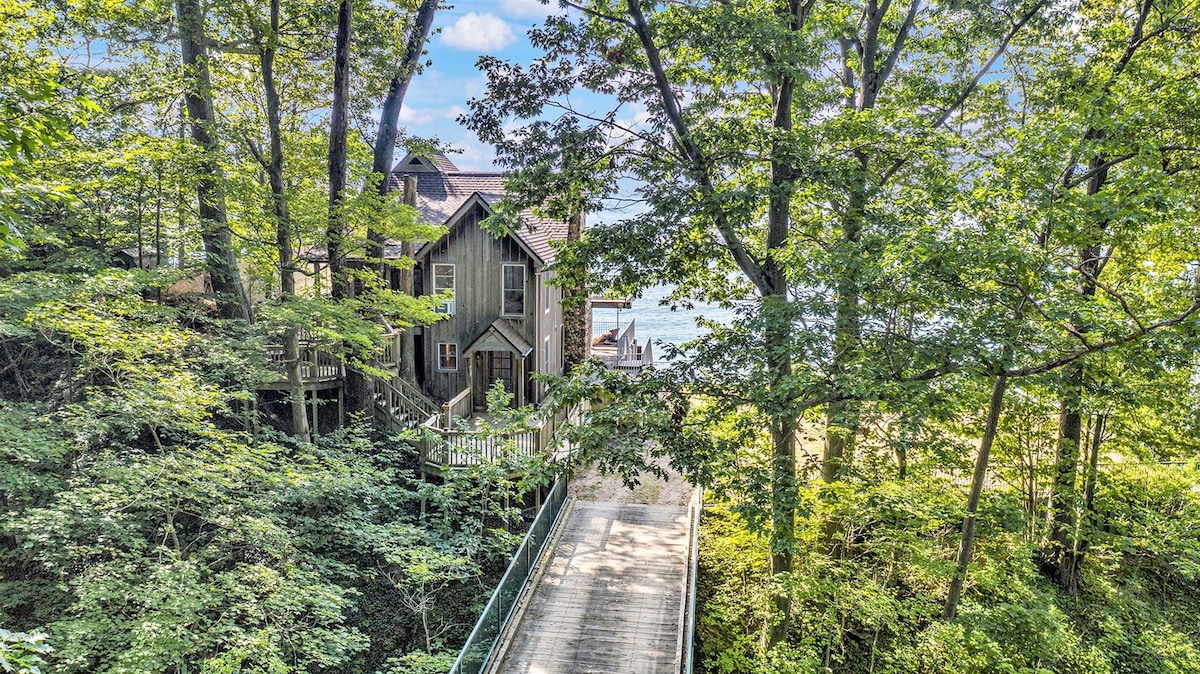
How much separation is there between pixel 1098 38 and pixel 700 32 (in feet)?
23.6

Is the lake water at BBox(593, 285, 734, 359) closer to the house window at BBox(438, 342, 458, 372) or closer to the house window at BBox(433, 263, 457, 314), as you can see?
the house window at BBox(438, 342, 458, 372)

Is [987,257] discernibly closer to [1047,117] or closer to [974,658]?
[1047,117]

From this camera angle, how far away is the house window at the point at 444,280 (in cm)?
1823

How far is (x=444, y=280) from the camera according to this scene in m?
18.3

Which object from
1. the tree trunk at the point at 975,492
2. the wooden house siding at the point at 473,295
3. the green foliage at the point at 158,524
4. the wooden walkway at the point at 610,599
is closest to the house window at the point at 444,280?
the wooden house siding at the point at 473,295

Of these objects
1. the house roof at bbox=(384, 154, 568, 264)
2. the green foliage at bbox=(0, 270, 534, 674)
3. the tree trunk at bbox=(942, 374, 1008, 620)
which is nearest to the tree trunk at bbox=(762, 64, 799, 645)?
the tree trunk at bbox=(942, 374, 1008, 620)

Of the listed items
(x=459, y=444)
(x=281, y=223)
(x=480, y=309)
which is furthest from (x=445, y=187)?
(x=459, y=444)

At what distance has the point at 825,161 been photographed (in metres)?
9.15

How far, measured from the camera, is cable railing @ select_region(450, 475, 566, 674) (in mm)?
9148

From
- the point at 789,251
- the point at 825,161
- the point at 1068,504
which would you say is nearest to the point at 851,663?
the point at 1068,504

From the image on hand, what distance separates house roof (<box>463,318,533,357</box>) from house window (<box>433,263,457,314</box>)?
4.52 feet

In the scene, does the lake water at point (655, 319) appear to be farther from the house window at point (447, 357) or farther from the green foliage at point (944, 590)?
the green foliage at point (944, 590)

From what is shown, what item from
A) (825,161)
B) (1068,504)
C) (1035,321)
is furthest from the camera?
(1068,504)

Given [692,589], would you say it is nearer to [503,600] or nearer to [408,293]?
[503,600]
